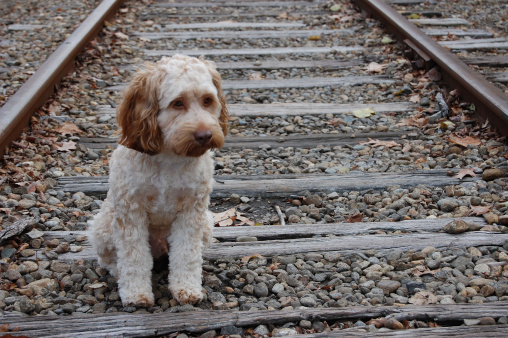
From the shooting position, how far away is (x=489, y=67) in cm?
759

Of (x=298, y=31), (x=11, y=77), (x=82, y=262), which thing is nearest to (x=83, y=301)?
(x=82, y=262)

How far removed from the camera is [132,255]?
3551mm

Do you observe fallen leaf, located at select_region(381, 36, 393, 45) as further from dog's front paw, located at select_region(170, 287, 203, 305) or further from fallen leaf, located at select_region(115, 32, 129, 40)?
dog's front paw, located at select_region(170, 287, 203, 305)

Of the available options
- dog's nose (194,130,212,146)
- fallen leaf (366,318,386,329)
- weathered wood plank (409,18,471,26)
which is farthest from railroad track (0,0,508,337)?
dog's nose (194,130,212,146)

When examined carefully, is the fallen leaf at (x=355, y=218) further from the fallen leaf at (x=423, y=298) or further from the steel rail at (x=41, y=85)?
the steel rail at (x=41, y=85)

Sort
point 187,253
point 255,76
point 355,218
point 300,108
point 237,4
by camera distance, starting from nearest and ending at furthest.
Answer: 1. point 187,253
2. point 355,218
3. point 300,108
4. point 255,76
5. point 237,4

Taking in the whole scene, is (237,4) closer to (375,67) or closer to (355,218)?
(375,67)

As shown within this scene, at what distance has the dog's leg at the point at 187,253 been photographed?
3.58m

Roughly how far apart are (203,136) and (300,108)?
367 centimetres

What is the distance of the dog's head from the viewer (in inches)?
129

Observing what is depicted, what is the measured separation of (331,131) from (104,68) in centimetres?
333

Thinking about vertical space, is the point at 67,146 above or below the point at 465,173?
below

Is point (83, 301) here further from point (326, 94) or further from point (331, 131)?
point (326, 94)

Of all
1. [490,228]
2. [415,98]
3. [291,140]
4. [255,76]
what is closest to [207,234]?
[490,228]
